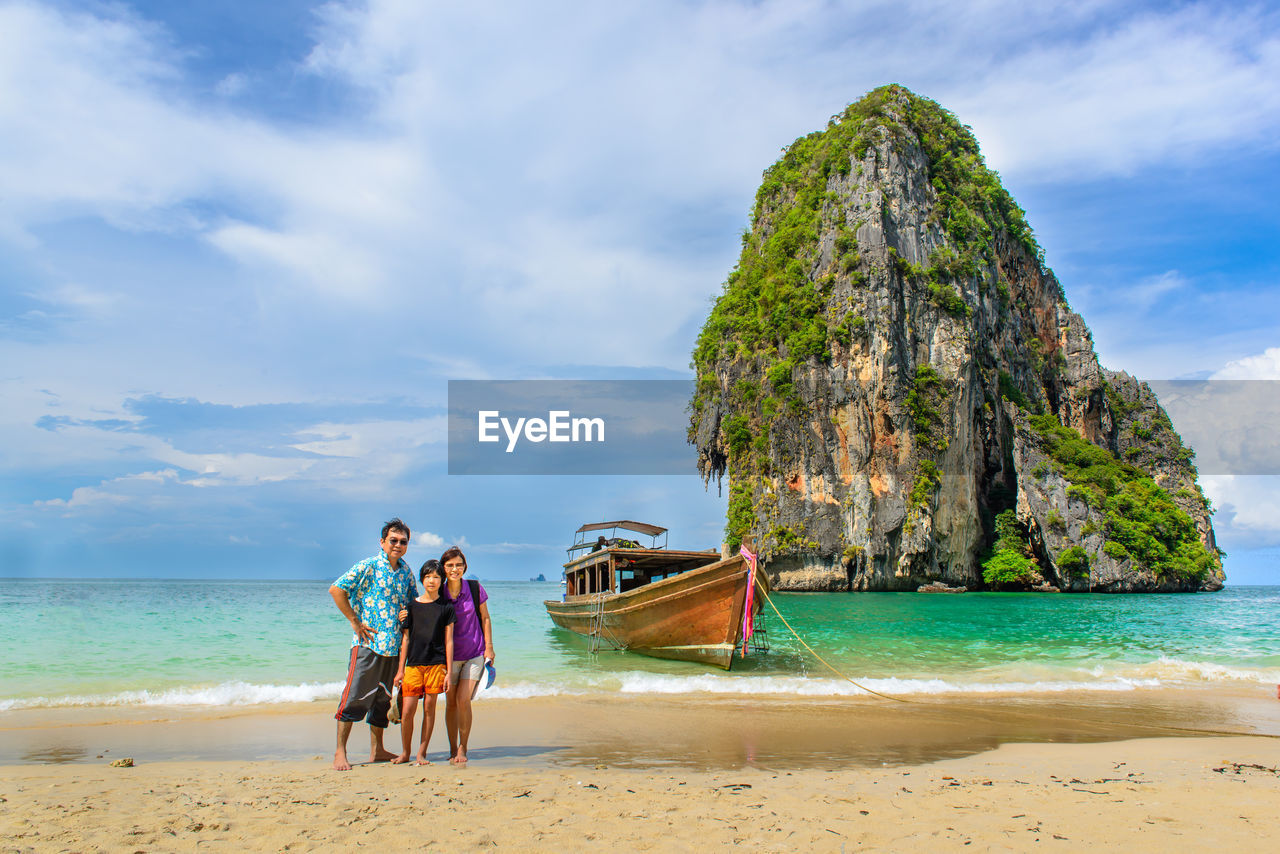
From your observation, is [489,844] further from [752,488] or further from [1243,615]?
[752,488]

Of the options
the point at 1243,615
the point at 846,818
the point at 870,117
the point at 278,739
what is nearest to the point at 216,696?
the point at 278,739

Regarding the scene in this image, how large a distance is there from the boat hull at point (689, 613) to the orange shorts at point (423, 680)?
757cm

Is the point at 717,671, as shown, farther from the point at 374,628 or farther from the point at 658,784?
the point at 374,628

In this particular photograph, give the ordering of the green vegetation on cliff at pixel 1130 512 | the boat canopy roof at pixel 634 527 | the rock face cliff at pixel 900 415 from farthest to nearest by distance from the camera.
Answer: the green vegetation on cliff at pixel 1130 512, the rock face cliff at pixel 900 415, the boat canopy roof at pixel 634 527

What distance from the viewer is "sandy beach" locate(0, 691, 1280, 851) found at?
3639mm

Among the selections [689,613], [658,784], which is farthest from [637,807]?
[689,613]

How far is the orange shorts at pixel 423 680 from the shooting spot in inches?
199

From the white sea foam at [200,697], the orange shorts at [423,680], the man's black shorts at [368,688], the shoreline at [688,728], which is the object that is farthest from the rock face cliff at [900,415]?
the man's black shorts at [368,688]

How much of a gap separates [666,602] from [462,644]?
8.04m

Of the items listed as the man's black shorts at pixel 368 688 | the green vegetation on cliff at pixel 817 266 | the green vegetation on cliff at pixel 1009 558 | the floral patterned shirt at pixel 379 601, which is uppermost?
the green vegetation on cliff at pixel 817 266

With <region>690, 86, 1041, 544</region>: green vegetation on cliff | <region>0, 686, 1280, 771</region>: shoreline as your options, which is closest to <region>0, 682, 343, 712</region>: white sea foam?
<region>0, 686, 1280, 771</region>: shoreline

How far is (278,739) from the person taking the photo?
21.5ft

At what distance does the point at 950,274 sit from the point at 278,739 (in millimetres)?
42920

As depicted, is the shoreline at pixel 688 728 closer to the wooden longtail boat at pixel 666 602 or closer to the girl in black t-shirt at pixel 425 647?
the girl in black t-shirt at pixel 425 647
